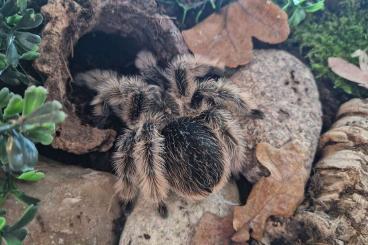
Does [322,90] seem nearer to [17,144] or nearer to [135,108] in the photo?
[135,108]

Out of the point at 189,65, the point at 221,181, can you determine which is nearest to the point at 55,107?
the point at 221,181

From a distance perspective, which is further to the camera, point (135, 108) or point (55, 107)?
point (135, 108)

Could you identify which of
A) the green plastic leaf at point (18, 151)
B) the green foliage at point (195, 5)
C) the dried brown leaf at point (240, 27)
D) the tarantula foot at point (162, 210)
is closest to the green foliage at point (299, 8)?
the dried brown leaf at point (240, 27)

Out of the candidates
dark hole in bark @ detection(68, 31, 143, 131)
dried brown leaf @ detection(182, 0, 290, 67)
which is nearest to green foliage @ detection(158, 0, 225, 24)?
dried brown leaf @ detection(182, 0, 290, 67)

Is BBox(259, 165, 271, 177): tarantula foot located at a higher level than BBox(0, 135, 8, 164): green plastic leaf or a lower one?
lower

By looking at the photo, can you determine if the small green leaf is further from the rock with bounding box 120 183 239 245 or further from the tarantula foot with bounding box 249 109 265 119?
the tarantula foot with bounding box 249 109 265 119

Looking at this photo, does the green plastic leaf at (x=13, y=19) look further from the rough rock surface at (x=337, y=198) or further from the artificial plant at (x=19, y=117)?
the rough rock surface at (x=337, y=198)

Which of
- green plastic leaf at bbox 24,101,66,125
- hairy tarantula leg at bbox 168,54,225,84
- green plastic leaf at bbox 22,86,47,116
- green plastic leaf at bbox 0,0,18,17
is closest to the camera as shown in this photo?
green plastic leaf at bbox 24,101,66,125
